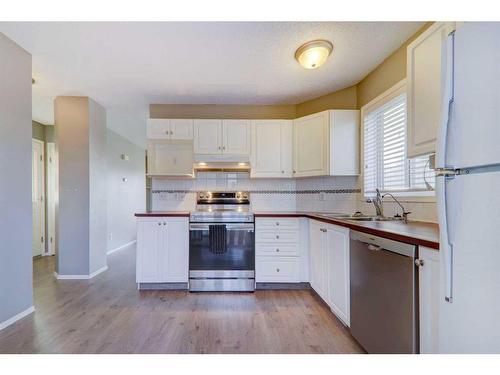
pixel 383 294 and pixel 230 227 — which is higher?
pixel 230 227

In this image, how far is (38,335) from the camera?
6.37 ft

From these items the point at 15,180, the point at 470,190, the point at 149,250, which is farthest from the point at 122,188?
the point at 470,190

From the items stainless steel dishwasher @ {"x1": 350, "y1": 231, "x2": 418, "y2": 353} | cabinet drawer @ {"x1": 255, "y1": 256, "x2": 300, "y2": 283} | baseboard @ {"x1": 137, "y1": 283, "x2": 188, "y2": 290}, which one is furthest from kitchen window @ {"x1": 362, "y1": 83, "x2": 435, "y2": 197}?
baseboard @ {"x1": 137, "y1": 283, "x2": 188, "y2": 290}

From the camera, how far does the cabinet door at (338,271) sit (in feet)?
6.39

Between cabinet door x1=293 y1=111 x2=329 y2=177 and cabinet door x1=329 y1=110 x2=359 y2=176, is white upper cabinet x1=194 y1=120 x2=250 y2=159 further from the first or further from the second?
cabinet door x1=329 y1=110 x2=359 y2=176

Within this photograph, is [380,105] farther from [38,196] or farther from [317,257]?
[38,196]

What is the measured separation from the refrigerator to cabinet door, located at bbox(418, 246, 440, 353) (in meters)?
0.12

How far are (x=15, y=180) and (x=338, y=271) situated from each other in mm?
2842

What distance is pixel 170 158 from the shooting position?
10.6ft

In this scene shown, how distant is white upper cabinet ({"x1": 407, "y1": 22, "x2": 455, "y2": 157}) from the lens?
1.43 m

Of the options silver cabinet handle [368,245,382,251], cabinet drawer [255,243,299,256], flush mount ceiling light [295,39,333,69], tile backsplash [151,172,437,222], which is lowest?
cabinet drawer [255,243,299,256]

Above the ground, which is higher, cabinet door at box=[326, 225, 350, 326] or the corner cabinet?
the corner cabinet

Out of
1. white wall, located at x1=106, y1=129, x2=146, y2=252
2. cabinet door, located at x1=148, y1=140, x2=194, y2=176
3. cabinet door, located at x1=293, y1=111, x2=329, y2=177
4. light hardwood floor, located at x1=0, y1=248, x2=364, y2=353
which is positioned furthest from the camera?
white wall, located at x1=106, y1=129, x2=146, y2=252
